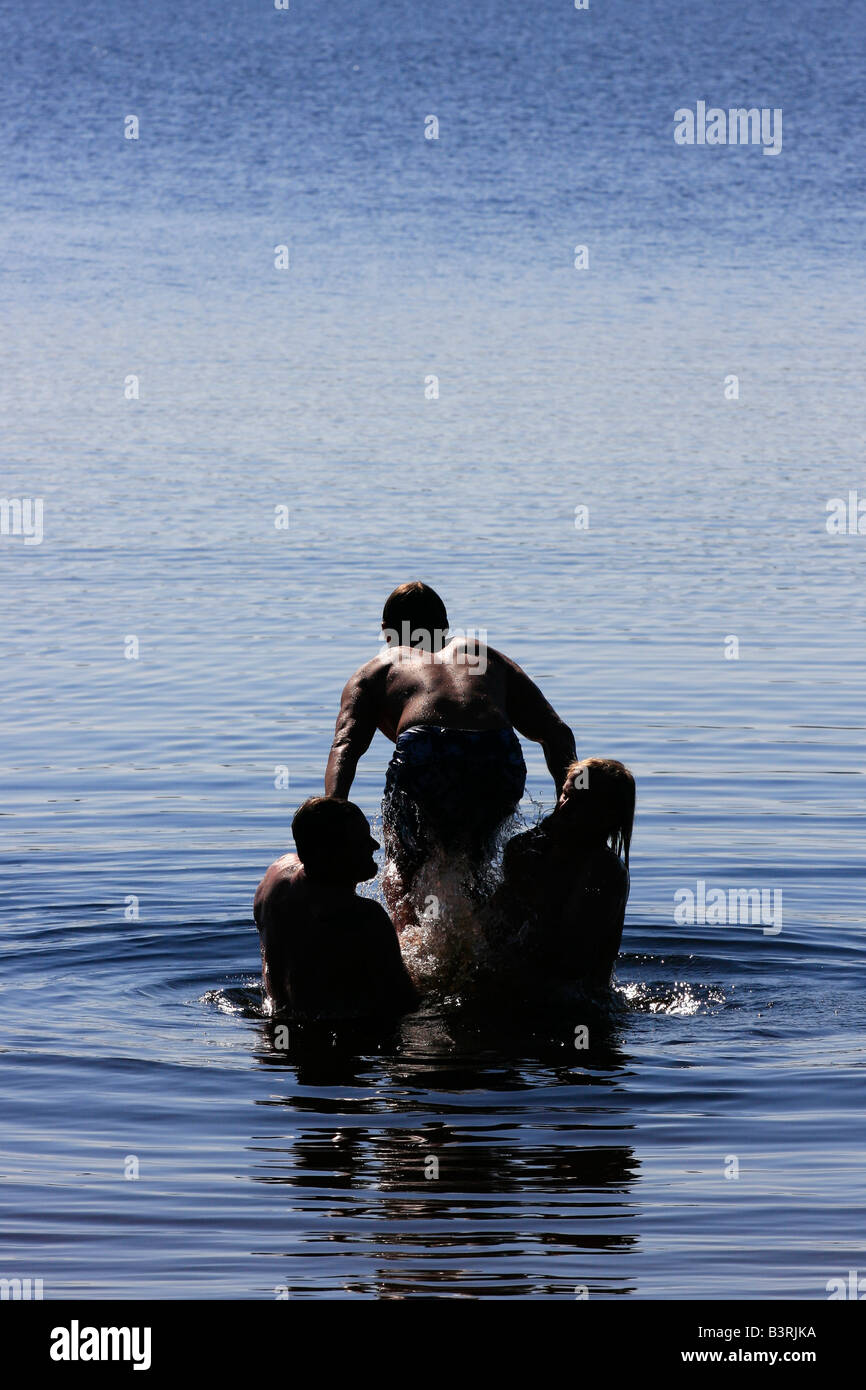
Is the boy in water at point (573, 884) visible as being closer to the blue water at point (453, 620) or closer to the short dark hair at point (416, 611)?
the blue water at point (453, 620)

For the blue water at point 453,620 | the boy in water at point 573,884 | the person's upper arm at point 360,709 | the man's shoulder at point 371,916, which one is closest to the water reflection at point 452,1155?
the blue water at point 453,620

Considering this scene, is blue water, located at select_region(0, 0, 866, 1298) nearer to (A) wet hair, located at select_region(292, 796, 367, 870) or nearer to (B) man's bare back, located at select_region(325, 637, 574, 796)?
(A) wet hair, located at select_region(292, 796, 367, 870)

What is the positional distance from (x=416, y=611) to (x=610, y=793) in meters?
1.26

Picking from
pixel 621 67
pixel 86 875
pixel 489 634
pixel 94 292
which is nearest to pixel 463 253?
pixel 94 292

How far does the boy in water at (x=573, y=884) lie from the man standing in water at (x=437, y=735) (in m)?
0.21

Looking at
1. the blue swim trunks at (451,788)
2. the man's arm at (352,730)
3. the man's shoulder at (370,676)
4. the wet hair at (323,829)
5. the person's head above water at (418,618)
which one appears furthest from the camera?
the person's head above water at (418,618)

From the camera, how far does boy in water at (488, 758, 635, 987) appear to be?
27.5ft

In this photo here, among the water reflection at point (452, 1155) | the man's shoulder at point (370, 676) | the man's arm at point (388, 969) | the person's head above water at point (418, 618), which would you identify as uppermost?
the person's head above water at point (418, 618)

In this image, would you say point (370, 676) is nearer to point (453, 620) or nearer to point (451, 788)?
point (451, 788)

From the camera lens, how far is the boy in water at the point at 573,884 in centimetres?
838

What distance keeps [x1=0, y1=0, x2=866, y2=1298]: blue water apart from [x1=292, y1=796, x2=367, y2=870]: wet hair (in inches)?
33.0

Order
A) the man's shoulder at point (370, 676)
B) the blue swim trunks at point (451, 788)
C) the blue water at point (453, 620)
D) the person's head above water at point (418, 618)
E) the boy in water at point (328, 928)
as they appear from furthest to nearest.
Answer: the person's head above water at point (418, 618) < the man's shoulder at point (370, 676) < the blue swim trunks at point (451, 788) < the boy in water at point (328, 928) < the blue water at point (453, 620)

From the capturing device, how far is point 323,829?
7.82m

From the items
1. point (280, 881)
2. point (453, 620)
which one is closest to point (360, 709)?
point (280, 881)
